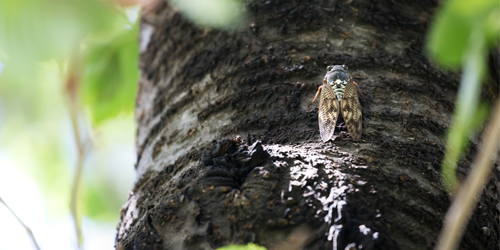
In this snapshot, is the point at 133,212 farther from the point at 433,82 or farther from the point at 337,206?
the point at 433,82

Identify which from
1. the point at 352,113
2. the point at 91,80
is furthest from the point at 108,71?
the point at 352,113

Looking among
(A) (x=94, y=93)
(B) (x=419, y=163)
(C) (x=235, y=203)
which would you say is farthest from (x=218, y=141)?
(A) (x=94, y=93)

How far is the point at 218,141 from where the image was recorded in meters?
1.27

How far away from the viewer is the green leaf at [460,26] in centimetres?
55

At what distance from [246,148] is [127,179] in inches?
101

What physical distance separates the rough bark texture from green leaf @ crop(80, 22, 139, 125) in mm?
410

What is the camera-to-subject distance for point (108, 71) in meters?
2.11

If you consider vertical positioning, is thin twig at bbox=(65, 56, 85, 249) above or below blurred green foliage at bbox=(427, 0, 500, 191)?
above

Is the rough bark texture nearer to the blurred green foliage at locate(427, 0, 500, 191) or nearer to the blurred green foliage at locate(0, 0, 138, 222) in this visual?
the blurred green foliage at locate(0, 0, 138, 222)

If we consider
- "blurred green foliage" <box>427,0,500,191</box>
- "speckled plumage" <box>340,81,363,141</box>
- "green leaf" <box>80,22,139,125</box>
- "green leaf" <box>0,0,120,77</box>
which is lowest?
"blurred green foliage" <box>427,0,500,191</box>

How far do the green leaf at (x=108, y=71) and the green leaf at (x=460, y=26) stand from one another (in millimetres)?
1758

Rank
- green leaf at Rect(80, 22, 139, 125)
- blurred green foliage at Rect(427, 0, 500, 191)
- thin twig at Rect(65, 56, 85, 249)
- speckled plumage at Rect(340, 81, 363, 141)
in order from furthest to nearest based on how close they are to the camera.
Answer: green leaf at Rect(80, 22, 139, 125) < speckled plumage at Rect(340, 81, 363, 141) < thin twig at Rect(65, 56, 85, 249) < blurred green foliage at Rect(427, 0, 500, 191)

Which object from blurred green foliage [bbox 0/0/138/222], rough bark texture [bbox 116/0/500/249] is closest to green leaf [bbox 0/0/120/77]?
blurred green foliage [bbox 0/0/138/222]

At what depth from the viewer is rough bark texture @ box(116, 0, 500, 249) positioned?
99cm
